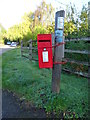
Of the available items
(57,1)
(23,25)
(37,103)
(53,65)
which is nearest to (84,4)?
(57,1)

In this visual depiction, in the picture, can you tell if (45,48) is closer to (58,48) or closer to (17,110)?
(58,48)

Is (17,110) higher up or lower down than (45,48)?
lower down

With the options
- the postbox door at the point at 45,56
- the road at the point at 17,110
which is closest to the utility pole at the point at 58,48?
the postbox door at the point at 45,56

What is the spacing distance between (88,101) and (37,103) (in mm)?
1003

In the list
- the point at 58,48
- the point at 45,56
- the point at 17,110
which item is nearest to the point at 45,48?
the point at 45,56

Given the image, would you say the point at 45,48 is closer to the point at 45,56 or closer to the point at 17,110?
the point at 45,56

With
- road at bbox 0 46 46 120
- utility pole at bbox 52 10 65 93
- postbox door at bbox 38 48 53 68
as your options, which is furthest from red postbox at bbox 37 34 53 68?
road at bbox 0 46 46 120


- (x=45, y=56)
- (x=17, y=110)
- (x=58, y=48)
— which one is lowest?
(x=17, y=110)

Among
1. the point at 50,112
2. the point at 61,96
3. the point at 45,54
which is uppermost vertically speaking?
the point at 45,54

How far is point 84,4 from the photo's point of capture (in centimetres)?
668

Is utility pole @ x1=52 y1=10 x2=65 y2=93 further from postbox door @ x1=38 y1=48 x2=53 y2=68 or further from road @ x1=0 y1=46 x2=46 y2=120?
road @ x1=0 y1=46 x2=46 y2=120

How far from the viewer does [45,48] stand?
2406 mm

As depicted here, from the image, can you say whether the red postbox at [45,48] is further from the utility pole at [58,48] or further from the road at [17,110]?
the road at [17,110]

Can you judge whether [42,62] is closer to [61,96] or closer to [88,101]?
[61,96]
